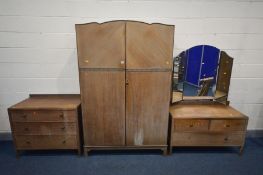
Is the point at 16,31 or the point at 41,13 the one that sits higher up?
the point at 41,13

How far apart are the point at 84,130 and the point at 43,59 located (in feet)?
→ 3.60

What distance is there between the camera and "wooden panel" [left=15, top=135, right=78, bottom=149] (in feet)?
6.88

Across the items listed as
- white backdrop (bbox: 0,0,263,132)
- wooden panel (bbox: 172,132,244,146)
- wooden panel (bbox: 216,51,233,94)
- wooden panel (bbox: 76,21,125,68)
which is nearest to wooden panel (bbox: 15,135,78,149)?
white backdrop (bbox: 0,0,263,132)

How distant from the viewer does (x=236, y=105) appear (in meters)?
2.58

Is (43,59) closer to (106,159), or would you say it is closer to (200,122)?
(106,159)

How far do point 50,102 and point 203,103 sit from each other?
2.04m

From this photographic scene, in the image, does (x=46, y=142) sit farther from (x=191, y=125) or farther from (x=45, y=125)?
(x=191, y=125)

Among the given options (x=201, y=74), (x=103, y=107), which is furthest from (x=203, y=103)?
(x=103, y=107)

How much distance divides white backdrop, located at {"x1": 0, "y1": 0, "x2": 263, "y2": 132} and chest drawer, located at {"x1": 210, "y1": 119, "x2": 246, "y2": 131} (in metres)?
0.68

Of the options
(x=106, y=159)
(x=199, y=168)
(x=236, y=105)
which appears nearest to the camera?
(x=199, y=168)

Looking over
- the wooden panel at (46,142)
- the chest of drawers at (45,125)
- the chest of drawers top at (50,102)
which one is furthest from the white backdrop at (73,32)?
the wooden panel at (46,142)

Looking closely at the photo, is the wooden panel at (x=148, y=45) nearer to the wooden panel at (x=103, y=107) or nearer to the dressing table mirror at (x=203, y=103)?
the wooden panel at (x=103, y=107)

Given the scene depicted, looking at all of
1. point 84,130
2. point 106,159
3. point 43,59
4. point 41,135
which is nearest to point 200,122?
point 106,159

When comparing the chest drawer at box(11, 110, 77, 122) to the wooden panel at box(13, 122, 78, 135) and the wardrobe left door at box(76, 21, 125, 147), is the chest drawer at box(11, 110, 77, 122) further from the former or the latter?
the wardrobe left door at box(76, 21, 125, 147)
